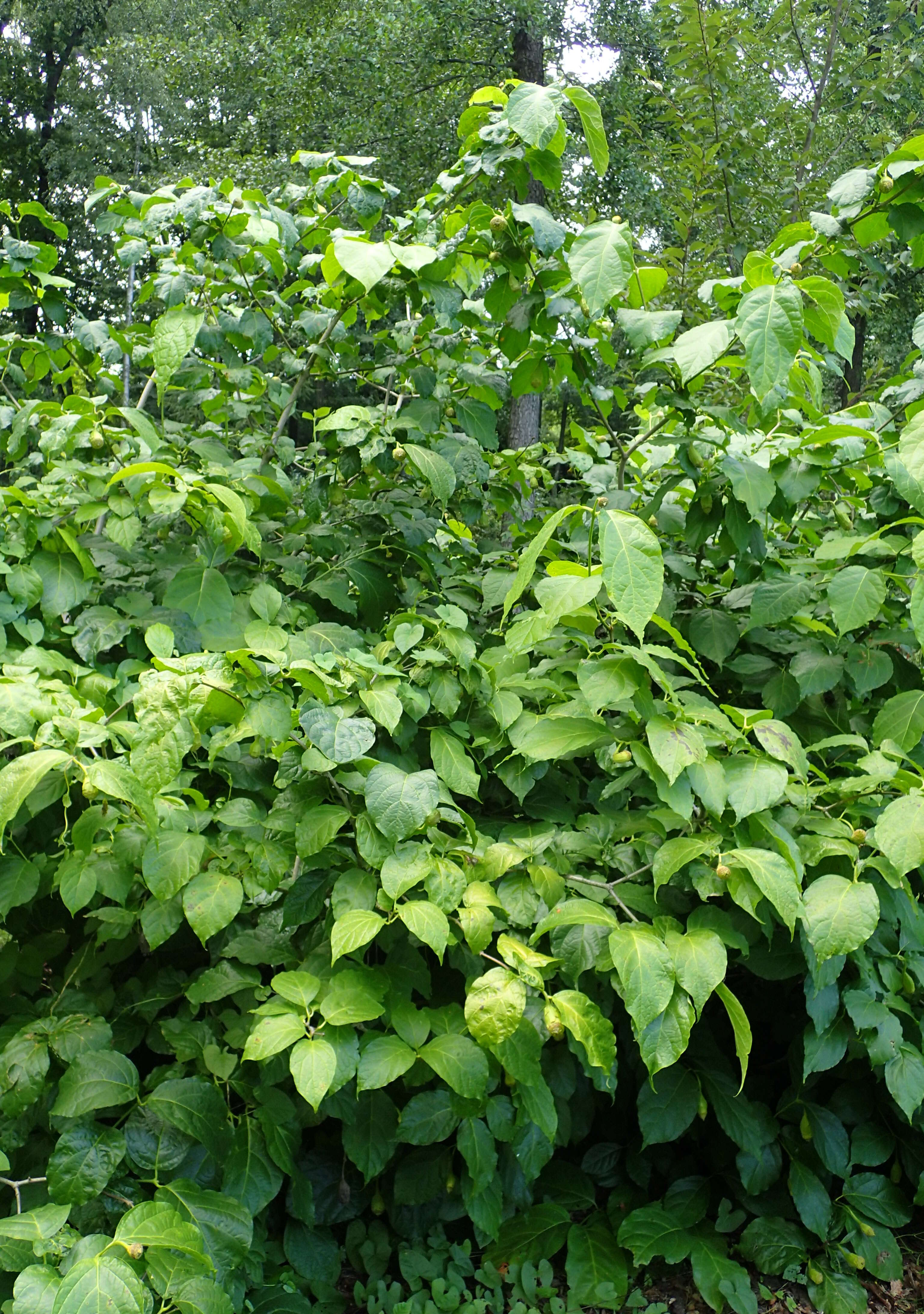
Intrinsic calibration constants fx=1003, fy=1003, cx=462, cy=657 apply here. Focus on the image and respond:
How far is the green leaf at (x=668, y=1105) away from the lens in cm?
222

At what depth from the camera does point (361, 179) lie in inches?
97.3

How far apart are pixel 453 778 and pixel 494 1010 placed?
1.76 ft

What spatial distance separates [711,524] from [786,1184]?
1.69m

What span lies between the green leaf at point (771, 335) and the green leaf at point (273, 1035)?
1.30 metres

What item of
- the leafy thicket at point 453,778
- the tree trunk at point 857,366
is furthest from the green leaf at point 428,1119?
the tree trunk at point 857,366

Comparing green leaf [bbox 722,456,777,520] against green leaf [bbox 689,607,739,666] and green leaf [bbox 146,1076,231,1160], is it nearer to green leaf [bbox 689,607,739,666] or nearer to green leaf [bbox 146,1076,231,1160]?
green leaf [bbox 689,607,739,666]

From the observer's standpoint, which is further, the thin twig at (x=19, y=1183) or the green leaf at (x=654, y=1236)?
the green leaf at (x=654, y=1236)

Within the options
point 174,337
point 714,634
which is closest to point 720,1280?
point 714,634

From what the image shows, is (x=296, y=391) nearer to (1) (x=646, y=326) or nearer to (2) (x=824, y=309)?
(1) (x=646, y=326)

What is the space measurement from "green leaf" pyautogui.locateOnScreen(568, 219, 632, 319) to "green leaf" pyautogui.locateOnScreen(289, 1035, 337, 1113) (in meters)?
1.31

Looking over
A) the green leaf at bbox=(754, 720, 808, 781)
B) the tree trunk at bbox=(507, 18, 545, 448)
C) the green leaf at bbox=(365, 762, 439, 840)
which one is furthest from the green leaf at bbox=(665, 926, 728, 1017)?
the tree trunk at bbox=(507, 18, 545, 448)

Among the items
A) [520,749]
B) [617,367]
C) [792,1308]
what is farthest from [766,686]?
[792,1308]

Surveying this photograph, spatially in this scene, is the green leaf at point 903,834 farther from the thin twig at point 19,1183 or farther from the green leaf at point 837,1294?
the thin twig at point 19,1183

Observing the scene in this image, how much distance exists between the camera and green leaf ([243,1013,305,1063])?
5.05 feet
